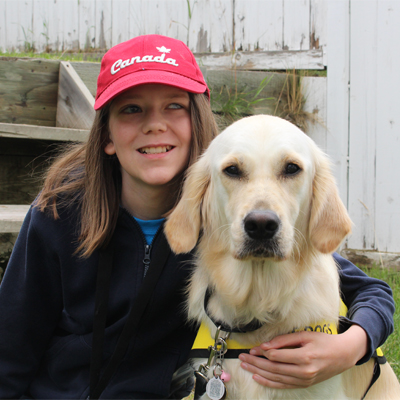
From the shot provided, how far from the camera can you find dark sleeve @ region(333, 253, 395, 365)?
1550 millimetres

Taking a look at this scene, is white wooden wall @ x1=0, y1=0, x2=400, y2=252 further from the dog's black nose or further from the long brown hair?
the dog's black nose

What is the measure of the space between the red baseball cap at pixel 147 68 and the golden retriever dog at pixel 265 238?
33cm

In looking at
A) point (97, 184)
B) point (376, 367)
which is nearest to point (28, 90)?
point (97, 184)

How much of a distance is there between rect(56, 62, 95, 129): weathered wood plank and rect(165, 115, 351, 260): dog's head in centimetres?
150

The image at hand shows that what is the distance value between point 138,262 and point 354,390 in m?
1.04

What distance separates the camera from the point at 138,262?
1.78m

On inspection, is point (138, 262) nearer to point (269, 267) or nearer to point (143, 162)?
point (143, 162)

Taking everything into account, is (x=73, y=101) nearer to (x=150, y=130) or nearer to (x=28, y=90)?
(x=28, y=90)

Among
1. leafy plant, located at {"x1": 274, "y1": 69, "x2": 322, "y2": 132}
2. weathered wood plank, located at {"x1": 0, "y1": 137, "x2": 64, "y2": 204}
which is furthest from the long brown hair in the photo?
leafy plant, located at {"x1": 274, "y1": 69, "x2": 322, "y2": 132}

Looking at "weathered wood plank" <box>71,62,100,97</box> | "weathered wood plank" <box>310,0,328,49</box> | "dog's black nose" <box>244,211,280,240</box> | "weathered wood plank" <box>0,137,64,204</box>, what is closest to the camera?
"dog's black nose" <box>244,211,280,240</box>

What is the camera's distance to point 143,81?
1.63 m

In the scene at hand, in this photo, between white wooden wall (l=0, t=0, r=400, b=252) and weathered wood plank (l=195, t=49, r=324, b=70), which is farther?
weathered wood plank (l=195, t=49, r=324, b=70)

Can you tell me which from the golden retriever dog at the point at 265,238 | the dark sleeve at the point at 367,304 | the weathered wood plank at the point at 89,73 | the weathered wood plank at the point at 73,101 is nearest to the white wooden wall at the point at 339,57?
the weathered wood plank at the point at 89,73

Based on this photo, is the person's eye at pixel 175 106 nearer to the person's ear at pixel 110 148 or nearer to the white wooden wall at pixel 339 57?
the person's ear at pixel 110 148
